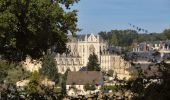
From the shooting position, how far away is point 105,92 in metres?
3.90

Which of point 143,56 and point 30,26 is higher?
point 30,26

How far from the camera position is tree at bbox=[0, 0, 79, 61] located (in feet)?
70.3

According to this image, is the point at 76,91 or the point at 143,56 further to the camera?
the point at 143,56

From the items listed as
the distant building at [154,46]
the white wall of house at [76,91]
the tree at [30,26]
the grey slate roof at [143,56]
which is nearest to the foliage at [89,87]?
the white wall of house at [76,91]

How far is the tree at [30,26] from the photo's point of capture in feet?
70.3

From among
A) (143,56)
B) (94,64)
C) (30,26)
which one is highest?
(30,26)

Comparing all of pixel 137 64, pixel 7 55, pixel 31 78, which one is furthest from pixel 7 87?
pixel 7 55

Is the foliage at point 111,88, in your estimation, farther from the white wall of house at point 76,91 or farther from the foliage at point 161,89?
the foliage at point 161,89

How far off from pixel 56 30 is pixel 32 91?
18.8 meters

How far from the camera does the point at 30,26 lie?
21.5 metres

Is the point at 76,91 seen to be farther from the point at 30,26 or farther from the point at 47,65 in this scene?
the point at 30,26

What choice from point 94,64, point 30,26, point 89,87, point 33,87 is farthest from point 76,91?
point 30,26

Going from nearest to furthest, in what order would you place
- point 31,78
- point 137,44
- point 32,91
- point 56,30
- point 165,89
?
point 165,89
point 32,91
point 31,78
point 137,44
point 56,30

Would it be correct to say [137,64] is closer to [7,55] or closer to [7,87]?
[7,87]
